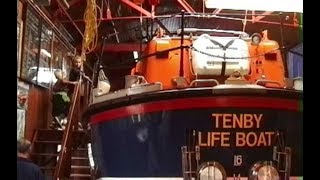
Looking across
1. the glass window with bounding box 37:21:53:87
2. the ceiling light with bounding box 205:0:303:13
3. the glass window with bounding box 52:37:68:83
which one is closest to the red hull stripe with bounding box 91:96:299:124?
the ceiling light with bounding box 205:0:303:13

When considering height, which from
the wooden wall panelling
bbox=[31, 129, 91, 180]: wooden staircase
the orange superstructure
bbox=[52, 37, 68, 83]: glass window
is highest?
bbox=[52, 37, 68, 83]: glass window

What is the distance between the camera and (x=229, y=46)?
4480 mm

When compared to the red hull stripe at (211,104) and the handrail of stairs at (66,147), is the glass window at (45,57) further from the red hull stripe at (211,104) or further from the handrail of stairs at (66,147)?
the red hull stripe at (211,104)

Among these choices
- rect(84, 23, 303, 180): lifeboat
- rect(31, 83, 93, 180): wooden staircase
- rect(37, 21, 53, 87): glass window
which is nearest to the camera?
rect(84, 23, 303, 180): lifeboat

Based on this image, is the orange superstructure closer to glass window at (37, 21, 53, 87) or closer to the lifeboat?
the lifeboat

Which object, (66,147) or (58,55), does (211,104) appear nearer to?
(66,147)

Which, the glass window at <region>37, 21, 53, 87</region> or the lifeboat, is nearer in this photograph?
the lifeboat

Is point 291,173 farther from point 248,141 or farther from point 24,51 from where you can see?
point 24,51

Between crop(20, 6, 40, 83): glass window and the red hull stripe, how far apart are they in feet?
12.4

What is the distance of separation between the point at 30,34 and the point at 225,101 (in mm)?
4893

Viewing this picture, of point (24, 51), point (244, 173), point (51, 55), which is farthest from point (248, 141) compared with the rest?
point (51, 55)

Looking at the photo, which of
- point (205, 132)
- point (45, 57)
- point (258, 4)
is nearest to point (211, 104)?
point (205, 132)

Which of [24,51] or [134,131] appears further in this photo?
[24,51]

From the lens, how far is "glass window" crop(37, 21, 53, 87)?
27.5ft
